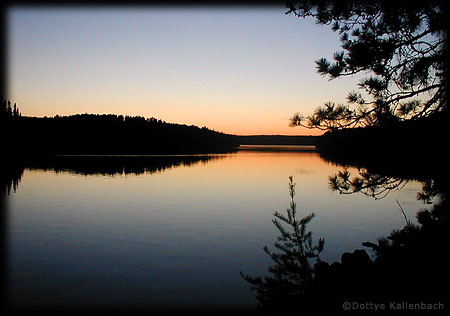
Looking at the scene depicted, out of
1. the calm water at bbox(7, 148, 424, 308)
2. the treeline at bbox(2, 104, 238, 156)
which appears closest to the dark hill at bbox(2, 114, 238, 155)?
the treeline at bbox(2, 104, 238, 156)

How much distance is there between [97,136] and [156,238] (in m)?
128

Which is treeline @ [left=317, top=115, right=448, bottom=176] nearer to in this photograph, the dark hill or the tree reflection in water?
the tree reflection in water

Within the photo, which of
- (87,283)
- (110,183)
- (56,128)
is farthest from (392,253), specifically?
(56,128)

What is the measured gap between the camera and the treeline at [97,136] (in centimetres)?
10975

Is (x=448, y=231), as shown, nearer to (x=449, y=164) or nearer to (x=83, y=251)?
(x=449, y=164)

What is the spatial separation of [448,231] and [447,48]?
104 inches

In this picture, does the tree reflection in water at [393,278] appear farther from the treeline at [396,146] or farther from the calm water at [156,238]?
the calm water at [156,238]

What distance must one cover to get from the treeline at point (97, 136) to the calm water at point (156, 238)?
77907mm

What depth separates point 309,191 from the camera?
3259 centimetres

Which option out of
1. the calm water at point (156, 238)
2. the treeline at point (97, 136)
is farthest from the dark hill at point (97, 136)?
the calm water at point (156, 238)

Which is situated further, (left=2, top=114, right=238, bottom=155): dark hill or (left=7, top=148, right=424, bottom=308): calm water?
(left=2, top=114, right=238, bottom=155): dark hill

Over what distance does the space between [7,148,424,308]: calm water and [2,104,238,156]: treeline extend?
7791 cm

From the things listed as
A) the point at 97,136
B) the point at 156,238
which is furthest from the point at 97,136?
the point at 156,238

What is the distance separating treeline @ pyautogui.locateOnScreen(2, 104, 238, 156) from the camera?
110m
